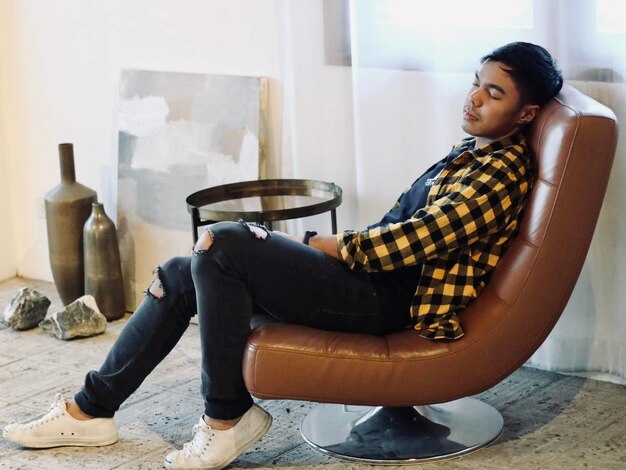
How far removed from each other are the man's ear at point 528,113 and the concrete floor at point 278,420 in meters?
0.79

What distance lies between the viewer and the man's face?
93.4 inches

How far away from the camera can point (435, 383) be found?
2.37m

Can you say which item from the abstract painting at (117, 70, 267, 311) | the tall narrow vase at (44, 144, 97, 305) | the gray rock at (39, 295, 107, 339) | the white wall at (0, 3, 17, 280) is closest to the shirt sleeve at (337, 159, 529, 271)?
the abstract painting at (117, 70, 267, 311)

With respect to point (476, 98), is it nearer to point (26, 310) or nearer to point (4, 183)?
point (26, 310)

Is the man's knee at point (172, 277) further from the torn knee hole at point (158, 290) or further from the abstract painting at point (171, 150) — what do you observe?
the abstract painting at point (171, 150)

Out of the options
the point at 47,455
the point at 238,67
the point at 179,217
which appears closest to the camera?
the point at 47,455

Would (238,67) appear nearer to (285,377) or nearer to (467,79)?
(467,79)

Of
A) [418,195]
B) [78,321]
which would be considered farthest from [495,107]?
[78,321]

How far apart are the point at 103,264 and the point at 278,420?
124cm

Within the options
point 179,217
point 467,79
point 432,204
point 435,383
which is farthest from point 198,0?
point 435,383

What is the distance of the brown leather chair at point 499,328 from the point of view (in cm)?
227

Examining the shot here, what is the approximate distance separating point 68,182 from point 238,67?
32.3 inches

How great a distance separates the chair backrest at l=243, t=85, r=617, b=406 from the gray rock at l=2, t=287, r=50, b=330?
160 cm

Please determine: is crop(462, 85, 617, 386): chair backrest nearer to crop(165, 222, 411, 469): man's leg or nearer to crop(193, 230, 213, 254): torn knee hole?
crop(165, 222, 411, 469): man's leg
